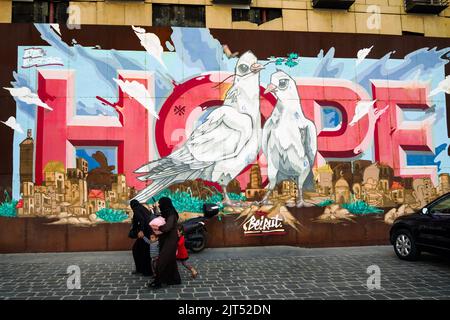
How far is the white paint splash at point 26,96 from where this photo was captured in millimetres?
10945

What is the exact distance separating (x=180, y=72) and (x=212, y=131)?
6.13 ft

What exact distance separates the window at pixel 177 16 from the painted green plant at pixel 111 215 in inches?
239

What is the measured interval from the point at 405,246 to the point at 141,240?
18.7 ft

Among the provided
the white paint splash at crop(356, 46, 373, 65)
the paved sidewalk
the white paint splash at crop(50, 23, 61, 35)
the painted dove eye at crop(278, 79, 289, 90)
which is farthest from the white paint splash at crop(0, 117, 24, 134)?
the white paint splash at crop(356, 46, 373, 65)

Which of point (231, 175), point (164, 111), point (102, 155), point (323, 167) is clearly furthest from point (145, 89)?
point (323, 167)

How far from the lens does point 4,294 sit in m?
6.48

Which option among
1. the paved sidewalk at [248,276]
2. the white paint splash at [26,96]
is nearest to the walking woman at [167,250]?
the paved sidewalk at [248,276]

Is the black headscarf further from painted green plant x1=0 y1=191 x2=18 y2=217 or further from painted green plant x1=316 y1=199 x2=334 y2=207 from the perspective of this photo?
painted green plant x1=316 y1=199 x2=334 y2=207

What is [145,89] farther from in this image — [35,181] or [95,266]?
[95,266]

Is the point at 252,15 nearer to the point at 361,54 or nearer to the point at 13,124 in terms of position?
the point at 361,54

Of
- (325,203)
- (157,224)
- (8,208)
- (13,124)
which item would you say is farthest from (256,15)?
(8,208)

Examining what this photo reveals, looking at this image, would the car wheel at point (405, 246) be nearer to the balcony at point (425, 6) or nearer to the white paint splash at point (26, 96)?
the balcony at point (425, 6)
